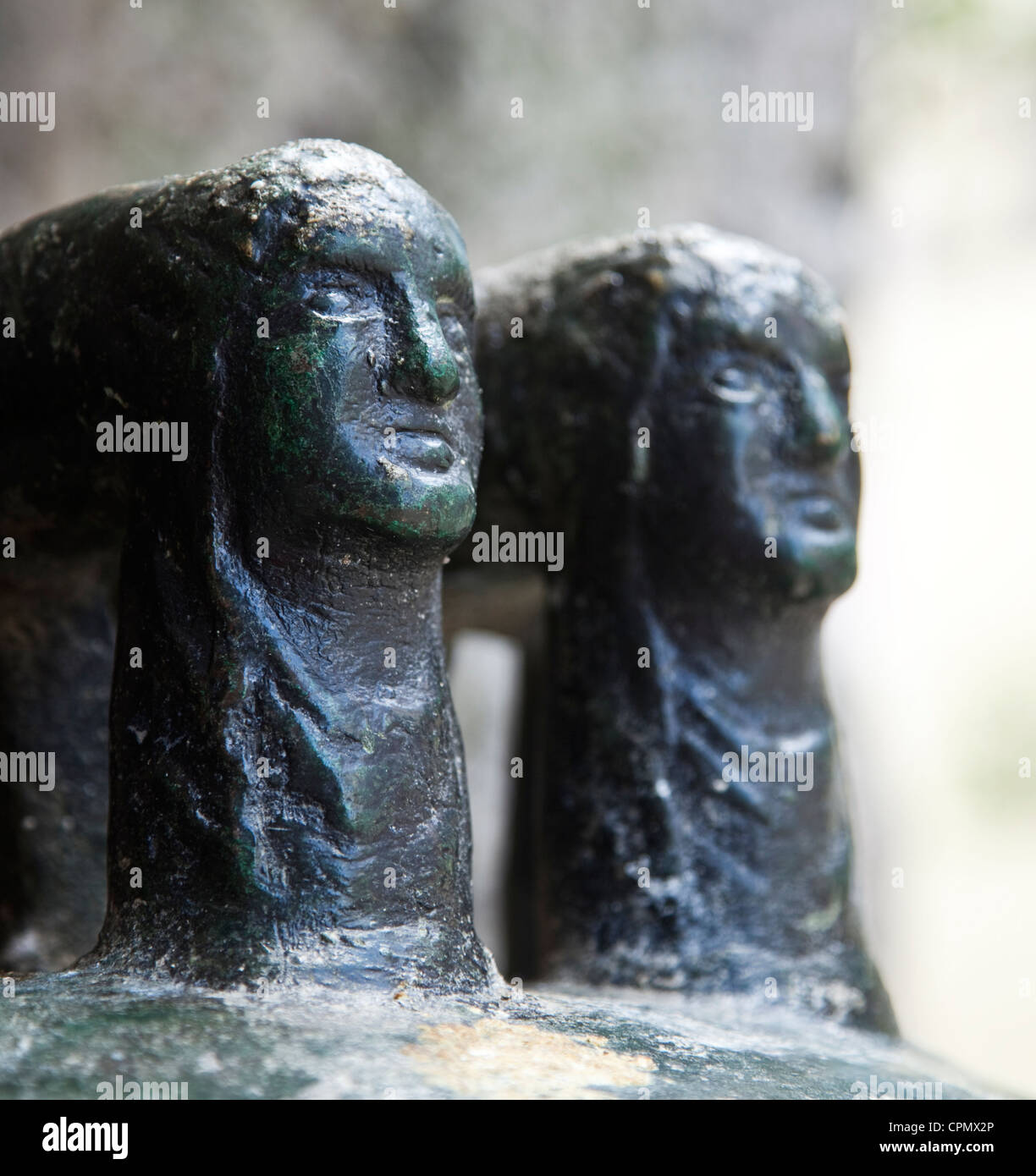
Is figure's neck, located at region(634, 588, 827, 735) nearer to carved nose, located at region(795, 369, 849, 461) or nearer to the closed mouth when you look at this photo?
carved nose, located at region(795, 369, 849, 461)

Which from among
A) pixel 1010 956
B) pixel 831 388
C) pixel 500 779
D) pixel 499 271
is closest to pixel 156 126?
pixel 499 271

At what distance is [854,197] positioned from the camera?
4.18 metres

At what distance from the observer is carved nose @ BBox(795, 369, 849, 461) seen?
2.13 metres

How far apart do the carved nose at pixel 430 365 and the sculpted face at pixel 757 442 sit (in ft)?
1.90

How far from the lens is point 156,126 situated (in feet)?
11.1

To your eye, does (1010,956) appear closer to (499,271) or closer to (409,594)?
(499,271)

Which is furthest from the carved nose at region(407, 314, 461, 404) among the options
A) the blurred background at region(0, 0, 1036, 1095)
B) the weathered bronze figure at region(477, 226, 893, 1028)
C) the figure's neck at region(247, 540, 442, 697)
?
the blurred background at region(0, 0, 1036, 1095)

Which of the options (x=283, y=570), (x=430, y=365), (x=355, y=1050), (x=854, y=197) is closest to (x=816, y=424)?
(x=430, y=365)

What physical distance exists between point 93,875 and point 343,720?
0.70 m

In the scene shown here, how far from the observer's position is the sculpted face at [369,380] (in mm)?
1577

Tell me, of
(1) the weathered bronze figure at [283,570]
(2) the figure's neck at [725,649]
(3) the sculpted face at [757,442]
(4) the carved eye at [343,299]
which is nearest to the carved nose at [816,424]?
(3) the sculpted face at [757,442]

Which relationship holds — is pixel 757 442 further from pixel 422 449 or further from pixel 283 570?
pixel 283 570

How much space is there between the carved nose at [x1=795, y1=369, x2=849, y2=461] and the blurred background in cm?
69

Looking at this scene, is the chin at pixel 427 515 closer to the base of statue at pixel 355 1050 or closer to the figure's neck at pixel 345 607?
the figure's neck at pixel 345 607
